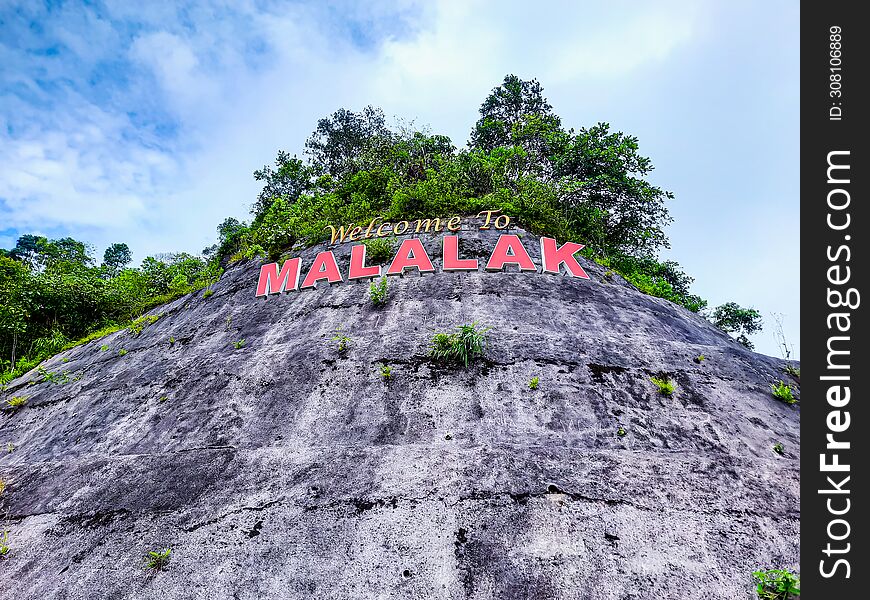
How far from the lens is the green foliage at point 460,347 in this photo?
18.7ft

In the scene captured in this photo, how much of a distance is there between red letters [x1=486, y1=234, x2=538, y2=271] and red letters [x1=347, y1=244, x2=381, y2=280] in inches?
94.4

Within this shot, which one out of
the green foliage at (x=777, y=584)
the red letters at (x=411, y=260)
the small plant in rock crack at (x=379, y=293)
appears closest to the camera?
the green foliage at (x=777, y=584)

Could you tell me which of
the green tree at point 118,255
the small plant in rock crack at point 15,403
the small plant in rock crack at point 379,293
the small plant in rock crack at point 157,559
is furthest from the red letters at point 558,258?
the green tree at point 118,255

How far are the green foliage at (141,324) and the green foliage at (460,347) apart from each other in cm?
779

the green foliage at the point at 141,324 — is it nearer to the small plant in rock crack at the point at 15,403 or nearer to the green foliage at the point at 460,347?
the small plant in rock crack at the point at 15,403

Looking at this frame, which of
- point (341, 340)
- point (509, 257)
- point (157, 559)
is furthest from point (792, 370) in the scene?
point (157, 559)

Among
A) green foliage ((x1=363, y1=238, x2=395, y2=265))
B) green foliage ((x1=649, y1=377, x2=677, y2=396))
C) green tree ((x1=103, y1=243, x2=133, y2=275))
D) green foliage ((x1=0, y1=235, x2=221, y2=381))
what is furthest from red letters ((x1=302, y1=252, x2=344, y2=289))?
green tree ((x1=103, y1=243, x2=133, y2=275))

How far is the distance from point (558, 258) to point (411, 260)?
3173 millimetres

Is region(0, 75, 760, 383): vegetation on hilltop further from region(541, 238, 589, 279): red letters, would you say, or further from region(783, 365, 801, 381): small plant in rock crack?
region(783, 365, 801, 381): small plant in rock crack

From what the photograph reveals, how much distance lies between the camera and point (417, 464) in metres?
4.30

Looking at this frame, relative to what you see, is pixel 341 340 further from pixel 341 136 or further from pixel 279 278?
→ pixel 341 136

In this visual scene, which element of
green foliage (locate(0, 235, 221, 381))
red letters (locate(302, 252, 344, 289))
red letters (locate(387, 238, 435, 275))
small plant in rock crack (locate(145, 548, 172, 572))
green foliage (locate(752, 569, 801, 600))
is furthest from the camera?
green foliage (locate(0, 235, 221, 381))

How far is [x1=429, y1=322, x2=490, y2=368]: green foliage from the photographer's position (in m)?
5.69
